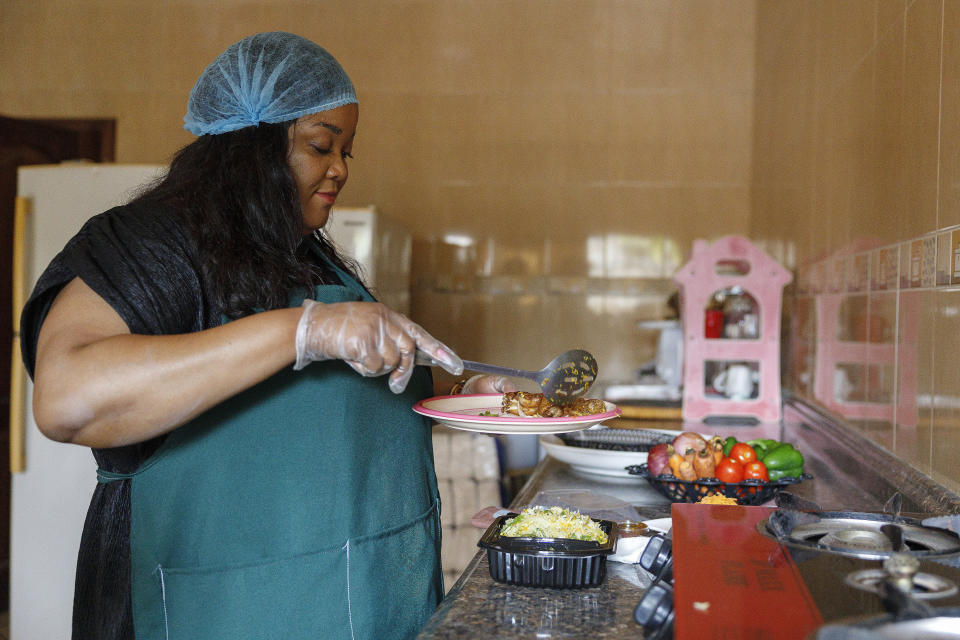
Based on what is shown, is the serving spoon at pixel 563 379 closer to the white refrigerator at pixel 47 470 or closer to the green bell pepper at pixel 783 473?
the green bell pepper at pixel 783 473

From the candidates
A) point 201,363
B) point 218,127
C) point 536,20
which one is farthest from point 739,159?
point 201,363

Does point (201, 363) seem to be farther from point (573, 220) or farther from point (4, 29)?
point (4, 29)

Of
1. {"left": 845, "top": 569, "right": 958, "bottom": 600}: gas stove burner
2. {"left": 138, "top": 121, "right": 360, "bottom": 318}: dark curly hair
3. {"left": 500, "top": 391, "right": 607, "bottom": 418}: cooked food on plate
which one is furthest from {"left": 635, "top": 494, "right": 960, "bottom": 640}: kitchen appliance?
{"left": 138, "top": 121, "right": 360, "bottom": 318}: dark curly hair

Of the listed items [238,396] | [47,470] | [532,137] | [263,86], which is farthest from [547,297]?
[238,396]

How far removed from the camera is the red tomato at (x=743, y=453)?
1509mm

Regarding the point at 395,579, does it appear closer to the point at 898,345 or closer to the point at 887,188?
the point at 898,345

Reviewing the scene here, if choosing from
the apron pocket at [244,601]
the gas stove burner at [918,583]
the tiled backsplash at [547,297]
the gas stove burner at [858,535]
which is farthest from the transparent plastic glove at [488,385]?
the tiled backsplash at [547,297]

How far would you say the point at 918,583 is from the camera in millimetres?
725

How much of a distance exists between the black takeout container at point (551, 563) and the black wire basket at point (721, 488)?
43 centimetres

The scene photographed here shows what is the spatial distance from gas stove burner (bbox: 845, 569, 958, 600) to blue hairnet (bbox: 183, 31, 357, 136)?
0.97m

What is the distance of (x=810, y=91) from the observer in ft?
8.86

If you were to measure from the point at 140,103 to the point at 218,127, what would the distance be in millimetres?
3528

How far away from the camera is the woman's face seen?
1.25m

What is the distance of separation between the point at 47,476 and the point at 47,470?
23mm
